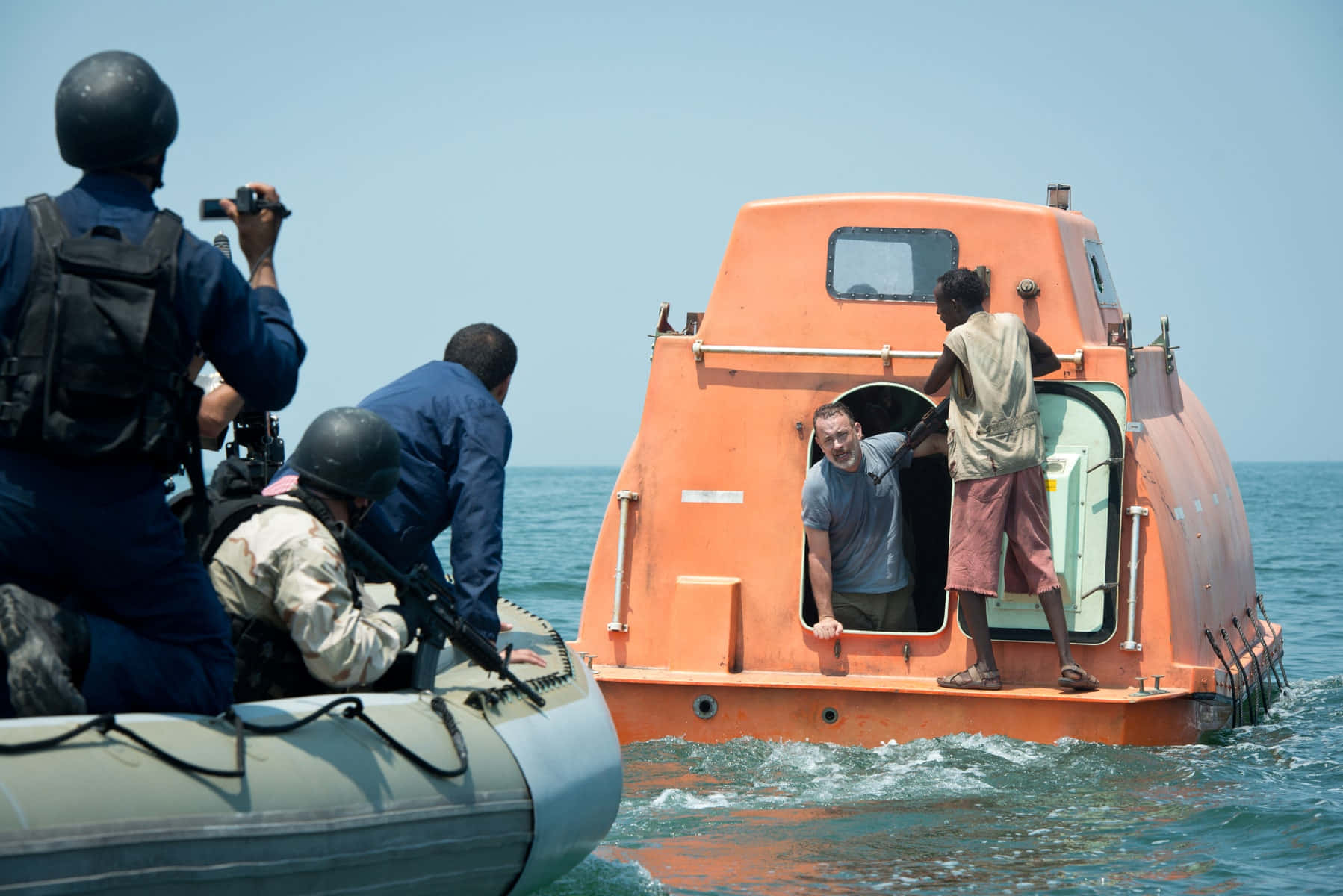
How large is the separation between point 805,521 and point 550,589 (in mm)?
11708

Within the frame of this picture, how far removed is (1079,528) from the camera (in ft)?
23.7

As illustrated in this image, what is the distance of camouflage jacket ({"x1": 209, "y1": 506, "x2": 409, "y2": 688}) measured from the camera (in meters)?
4.14

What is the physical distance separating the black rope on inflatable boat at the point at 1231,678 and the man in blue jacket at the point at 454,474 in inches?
167

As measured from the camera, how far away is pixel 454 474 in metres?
5.28

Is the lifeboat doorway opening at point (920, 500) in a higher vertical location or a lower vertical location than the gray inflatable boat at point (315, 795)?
higher

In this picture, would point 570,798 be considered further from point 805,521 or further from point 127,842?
point 805,521

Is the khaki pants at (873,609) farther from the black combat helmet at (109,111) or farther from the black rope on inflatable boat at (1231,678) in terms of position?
the black combat helmet at (109,111)

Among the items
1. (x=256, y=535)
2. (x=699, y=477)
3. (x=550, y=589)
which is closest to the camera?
(x=256, y=535)

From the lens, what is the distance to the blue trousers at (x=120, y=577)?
338 cm

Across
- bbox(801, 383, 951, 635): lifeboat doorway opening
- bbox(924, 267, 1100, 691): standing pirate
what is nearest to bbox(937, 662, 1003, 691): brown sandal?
bbox(924, 267, 1100, 691): standing pirate

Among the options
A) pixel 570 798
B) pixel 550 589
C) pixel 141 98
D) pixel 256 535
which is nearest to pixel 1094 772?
pixel 570 798

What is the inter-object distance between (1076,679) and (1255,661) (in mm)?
2419

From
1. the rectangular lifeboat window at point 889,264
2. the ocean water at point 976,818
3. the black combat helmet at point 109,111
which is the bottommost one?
the ocean water at point 976,818

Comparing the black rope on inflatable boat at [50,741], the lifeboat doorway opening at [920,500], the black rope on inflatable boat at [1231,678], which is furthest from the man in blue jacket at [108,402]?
the black rope on inflatable boat at [1231,678]
